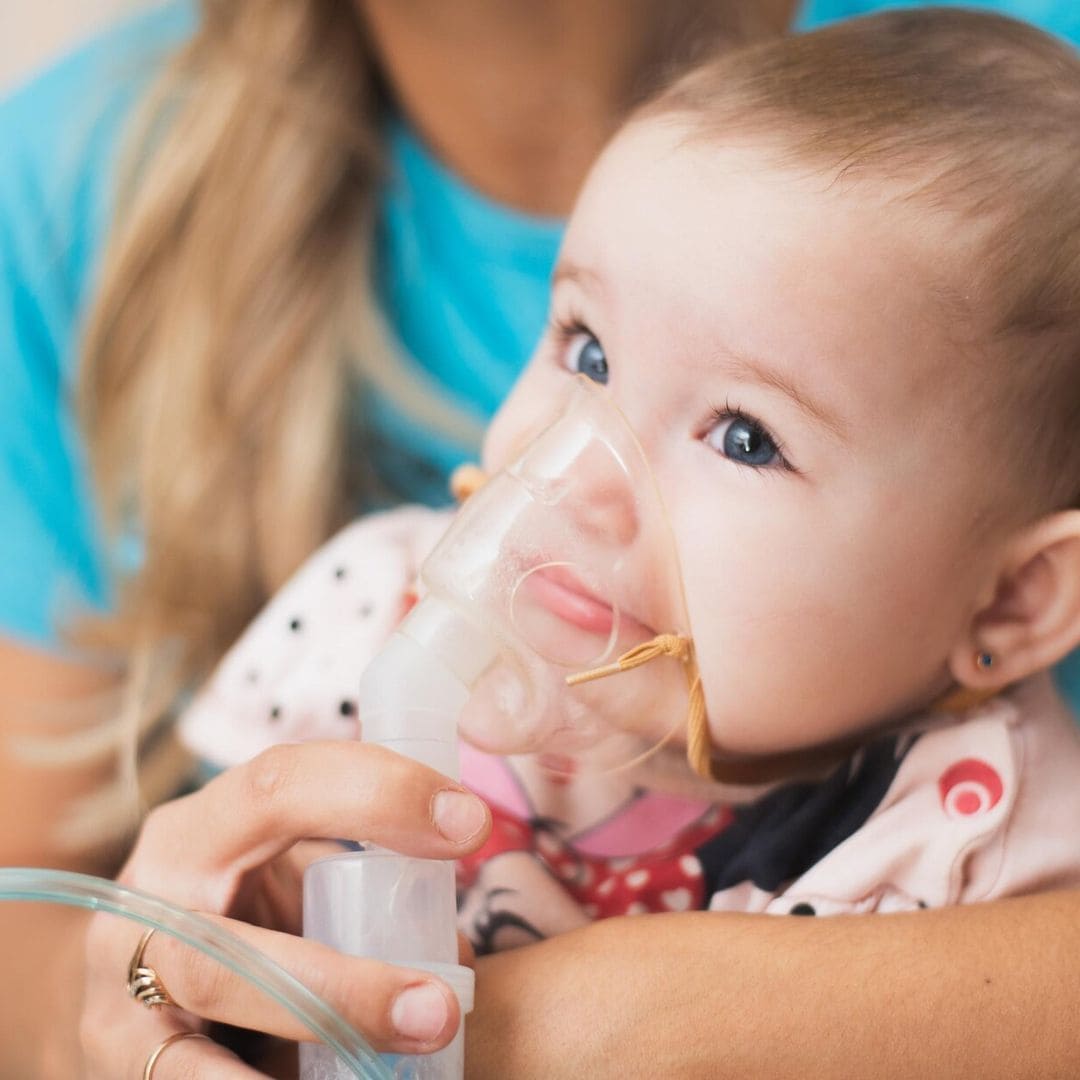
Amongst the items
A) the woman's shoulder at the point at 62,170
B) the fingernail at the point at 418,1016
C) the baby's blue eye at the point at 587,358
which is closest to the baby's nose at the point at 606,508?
the baby's blue eye at the point at 587,358

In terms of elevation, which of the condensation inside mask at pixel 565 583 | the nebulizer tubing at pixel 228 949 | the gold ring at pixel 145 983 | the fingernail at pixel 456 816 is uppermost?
the condensation inside mask at pixel 565 583

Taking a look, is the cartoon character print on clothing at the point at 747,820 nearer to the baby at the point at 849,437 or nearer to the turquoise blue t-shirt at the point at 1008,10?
the baby at the point at 849,437

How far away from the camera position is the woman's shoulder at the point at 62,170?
154 cm

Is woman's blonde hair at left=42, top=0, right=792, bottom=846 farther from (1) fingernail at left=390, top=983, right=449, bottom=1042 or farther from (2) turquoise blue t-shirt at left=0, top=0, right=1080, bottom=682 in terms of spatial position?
(1) fingernail at left=390, top=983, right=449, bottom=1042

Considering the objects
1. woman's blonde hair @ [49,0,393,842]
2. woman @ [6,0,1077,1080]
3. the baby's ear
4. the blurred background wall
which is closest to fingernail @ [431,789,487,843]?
the baby's ear

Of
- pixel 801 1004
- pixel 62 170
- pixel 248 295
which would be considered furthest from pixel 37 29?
pixel 801 1004

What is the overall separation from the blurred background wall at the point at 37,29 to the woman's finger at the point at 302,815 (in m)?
1.63

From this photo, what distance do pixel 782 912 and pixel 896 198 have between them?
489 mm

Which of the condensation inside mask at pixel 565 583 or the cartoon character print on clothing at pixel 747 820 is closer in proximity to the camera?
the condensation inside mask at pixel 565 583

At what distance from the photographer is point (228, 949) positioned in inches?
29.4

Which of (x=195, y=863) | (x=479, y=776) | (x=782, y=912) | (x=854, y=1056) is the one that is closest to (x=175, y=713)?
(x=479, y=776)

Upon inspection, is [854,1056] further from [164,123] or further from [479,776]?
[164,123]

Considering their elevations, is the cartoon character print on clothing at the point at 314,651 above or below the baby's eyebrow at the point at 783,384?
below

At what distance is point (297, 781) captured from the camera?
799 mm
